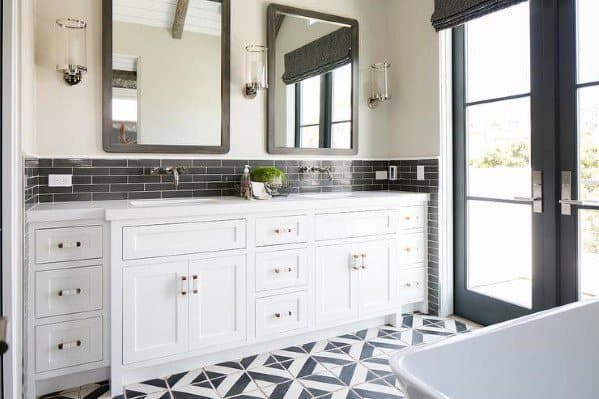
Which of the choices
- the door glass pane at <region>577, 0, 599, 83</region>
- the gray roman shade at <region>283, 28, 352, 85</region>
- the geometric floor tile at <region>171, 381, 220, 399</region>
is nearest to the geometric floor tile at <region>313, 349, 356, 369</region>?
the geometric floor tile at <region>171, 381, 220, 399</region>

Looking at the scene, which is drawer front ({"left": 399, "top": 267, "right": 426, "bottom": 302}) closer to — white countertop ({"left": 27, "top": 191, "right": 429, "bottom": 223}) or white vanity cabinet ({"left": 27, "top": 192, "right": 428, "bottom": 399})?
white vanity cabinet ({"left": 27, "top": 192, "right": 428, "bottom": 399})

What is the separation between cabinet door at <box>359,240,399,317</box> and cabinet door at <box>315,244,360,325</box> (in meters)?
0.07

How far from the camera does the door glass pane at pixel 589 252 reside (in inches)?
96.8

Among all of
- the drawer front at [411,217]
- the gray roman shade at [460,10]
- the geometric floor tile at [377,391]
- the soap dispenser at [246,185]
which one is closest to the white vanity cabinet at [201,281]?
the drawer front at [411,217]

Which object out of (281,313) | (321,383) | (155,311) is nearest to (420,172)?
(281,313)

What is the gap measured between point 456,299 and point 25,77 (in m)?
3.16

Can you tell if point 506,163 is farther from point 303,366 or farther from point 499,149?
point 303,366

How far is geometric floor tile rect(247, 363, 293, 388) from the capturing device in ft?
7.73

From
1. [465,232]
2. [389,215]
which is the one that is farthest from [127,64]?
[465,232]

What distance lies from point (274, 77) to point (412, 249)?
5.43 feet

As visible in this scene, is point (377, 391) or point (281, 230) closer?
point (377, 391)

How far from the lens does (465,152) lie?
130 inches

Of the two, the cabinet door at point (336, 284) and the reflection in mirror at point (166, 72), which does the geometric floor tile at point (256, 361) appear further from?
the reflection in mirror at point (166, 72)

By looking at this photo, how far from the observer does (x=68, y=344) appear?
2197mm
